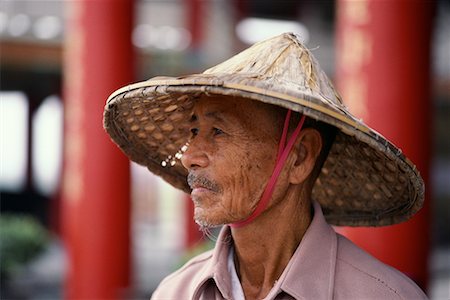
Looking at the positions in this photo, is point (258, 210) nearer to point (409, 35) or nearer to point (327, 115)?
point (327, 115)

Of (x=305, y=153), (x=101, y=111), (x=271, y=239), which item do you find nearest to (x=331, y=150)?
(x=305, y=153)

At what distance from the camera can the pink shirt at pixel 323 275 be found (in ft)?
5.11

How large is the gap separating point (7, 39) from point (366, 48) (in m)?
6.87

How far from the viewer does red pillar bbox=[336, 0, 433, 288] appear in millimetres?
3418

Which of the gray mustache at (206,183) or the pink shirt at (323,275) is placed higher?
the gray mustache at (206,183)

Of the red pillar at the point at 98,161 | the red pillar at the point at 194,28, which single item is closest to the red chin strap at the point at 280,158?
the red pillar at the point at 98,161

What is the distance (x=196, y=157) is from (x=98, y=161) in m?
4.06

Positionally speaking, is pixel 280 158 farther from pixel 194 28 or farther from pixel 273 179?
pixel 194 28

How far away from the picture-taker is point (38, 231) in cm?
739

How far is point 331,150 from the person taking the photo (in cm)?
187

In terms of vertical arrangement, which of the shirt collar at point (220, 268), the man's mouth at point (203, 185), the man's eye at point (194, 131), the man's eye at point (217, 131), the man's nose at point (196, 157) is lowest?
the shirt collar at point (220, 268)

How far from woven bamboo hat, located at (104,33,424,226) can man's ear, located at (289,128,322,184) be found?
0.28ft

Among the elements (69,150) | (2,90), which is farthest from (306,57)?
(2,90)

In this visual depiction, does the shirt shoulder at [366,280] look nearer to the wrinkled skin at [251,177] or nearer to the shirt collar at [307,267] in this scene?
the shirt collar at [307,267]
